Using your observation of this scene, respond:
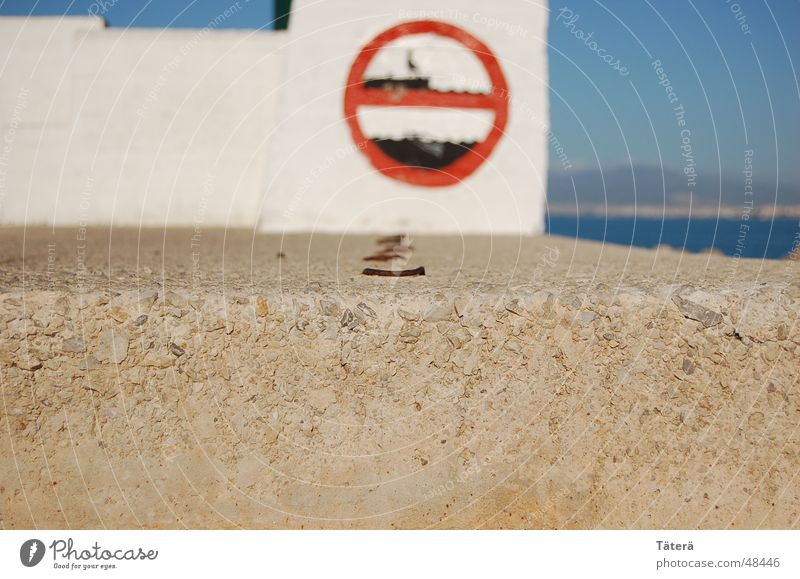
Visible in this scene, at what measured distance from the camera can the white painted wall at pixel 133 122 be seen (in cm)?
798

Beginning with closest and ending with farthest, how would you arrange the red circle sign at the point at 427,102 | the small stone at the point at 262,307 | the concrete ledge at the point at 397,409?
1. the concrete ledge at the point at 397,409
2. the small stone at the point at 262,307
3. the red circle sign at the point at 427,102

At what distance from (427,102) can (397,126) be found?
1.30 feet

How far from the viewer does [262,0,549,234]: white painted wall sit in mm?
7016

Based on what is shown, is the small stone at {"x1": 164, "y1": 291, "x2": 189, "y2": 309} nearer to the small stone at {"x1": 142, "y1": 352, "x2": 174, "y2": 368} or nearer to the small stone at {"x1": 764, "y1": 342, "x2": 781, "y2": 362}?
the small stone at {"x1": 142, "y1": 352, "x2": 174, "y2": 368}

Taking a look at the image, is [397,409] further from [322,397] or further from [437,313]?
[437,313]

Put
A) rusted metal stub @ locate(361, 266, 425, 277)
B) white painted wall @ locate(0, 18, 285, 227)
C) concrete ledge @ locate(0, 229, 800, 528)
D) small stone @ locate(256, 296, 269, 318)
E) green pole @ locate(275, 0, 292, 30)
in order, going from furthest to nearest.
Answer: green pole @ locate(275, 0, 292, 30) < white painted wall @ locate(0, 18, 285, 227) < rusted metal stub @ locate(361, 266, 425, 277) < small stone @ locate(256, 296, 269, 318) < concrete ledge @ locate(0, 229, 800, 528)

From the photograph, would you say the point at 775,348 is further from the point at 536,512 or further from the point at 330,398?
the point at 330,398

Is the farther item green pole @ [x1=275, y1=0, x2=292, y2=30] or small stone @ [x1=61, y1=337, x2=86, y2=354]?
green pole @ [x1=275, y1=0, x2=292, y2=30]

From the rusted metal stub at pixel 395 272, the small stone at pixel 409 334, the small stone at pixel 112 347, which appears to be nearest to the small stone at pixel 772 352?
the small stone at pixel 409 334

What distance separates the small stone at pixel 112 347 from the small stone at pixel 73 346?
6 cm

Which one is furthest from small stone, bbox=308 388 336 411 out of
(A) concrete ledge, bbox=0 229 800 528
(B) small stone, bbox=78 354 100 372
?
(B) small stone, bbox=78 354 100 372

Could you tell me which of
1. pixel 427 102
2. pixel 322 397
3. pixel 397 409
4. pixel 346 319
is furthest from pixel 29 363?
pixel 427 102

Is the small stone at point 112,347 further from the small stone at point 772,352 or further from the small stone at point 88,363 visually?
the small stone at point 772,352
